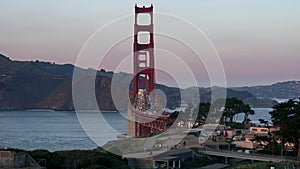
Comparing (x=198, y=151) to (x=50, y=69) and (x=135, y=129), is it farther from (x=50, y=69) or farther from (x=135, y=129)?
(x=50, y=69)

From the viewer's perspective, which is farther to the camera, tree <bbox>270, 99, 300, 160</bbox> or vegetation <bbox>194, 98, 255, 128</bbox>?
vegetation <bbox>194, 98, 255, 128</bbox>

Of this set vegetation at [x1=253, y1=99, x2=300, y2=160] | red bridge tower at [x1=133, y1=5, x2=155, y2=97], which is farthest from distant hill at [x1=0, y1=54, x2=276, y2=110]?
vegetation at [x1=253, y1=99, x2=300, y2=160]

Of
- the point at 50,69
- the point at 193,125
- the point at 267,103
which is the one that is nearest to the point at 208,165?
the point at 193,125

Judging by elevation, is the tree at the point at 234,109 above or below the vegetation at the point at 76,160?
above

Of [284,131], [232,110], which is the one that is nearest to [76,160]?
[284,131]

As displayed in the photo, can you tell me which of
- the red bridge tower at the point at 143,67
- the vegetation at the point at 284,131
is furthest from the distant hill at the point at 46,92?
the vegetation at the point at 284,131

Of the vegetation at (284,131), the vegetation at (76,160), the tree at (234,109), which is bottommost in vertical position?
the vegetation at (76,160)

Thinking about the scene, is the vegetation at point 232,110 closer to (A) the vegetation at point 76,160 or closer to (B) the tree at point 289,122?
(B) the tree at point 289,122

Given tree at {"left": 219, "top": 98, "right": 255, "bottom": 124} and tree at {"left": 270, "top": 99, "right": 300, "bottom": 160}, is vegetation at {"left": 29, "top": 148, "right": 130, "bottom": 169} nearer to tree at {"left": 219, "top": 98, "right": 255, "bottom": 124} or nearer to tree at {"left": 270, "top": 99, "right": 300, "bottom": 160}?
tree at {"left": 270, "top": 99, "right": 300, "bottom": 160}
